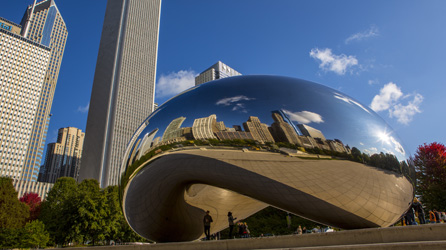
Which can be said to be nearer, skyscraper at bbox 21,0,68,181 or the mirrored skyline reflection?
the mirrored skyline reflection

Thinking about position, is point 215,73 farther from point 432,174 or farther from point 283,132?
point 283,132

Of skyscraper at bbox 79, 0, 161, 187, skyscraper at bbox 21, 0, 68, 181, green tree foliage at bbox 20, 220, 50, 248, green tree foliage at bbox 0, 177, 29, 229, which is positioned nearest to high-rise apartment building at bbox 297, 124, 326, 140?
green tree foliage at bbox 20, 220, 50, 248

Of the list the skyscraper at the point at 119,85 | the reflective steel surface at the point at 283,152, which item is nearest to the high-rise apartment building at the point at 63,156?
the skyscraper at the point at 119,85

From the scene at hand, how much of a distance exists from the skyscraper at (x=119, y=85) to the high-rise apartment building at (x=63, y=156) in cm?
7298

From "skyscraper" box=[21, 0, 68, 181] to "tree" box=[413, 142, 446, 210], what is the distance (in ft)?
420

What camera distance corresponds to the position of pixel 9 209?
31.2 m

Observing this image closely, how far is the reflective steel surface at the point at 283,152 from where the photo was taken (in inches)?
155

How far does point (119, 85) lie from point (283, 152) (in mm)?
104144

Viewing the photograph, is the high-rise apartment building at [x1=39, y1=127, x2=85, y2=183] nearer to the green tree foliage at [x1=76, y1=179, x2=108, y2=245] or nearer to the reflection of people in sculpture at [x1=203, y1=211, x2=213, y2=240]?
the green tree foliage at [x1=76, y1=179, x2=108, y2=245]

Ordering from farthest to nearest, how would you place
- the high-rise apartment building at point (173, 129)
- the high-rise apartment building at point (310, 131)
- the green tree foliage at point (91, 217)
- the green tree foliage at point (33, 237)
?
the green tree foliage at point (91, 217)
the green tree foliage at point (33, 237)
the high-rise apartment building at point (173, 129)
the high-rise apartment building at point (310, 131)

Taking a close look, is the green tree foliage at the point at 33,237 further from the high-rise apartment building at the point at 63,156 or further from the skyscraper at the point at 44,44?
the high-rise apartment building at the point at 63,156

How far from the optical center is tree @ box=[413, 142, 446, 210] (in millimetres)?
23578

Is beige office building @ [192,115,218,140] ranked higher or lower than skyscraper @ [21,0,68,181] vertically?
lower

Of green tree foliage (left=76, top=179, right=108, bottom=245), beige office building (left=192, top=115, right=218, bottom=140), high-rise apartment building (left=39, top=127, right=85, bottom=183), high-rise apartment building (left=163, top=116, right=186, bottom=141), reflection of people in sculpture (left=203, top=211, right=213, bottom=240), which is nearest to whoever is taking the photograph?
beige office building (left=192, top=115, right=218, bottom=140)
